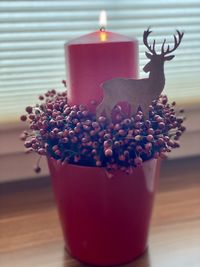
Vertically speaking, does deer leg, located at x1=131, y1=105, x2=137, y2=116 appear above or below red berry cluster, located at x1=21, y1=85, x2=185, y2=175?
above

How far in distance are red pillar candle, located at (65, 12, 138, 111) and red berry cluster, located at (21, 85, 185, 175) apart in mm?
27

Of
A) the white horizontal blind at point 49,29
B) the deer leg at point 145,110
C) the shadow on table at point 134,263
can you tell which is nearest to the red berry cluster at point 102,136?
the deer leg at point 145,110

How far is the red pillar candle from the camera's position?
23.8 inches

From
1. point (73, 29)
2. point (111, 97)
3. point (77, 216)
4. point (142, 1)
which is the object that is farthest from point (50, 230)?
point (142, 1)

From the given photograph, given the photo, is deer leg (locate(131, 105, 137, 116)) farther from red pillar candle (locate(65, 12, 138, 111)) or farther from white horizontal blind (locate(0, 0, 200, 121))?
white horizontal blind (locate(0, 0, 200, 121))

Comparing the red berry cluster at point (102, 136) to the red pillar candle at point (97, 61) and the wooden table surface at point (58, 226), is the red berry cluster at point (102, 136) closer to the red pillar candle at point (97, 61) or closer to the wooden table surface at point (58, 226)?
the red pillar candle at point (97, 61)

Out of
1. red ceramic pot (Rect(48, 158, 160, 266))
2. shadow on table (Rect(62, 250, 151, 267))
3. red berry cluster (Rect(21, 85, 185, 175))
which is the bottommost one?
shadow on table (Rect(62, 250, 151, 267))

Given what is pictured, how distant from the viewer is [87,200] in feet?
2.00

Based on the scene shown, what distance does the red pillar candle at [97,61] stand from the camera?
61 cm

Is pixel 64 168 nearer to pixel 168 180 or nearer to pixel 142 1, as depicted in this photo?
pixel 168 180

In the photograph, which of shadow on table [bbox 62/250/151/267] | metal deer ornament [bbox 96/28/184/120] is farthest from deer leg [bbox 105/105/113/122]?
shadow on table [bbox 62/250/151/267]

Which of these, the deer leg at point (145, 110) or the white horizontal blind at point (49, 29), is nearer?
the deer leg at point (145, 110)

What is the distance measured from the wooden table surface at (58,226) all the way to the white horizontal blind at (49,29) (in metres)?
0.19

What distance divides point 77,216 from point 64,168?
0.08 m
